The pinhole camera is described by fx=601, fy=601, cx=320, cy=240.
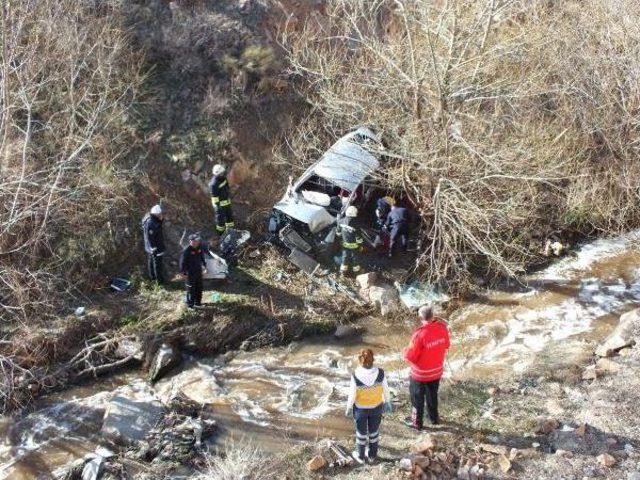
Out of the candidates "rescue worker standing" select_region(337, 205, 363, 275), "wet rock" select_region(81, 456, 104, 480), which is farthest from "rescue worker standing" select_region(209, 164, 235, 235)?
"wet rock" select_region(81, 456, 104, 480)

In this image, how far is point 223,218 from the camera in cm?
1065

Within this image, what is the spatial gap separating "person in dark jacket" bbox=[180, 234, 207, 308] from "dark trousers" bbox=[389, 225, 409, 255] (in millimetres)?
3337

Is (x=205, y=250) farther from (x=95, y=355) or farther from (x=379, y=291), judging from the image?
(x=379, y=291)

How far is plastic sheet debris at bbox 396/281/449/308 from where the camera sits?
10180 millimetres

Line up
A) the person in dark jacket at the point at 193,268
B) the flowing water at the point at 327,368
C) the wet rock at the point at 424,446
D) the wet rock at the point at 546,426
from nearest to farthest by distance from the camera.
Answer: the wet rock at the point at 424,446
the wet rock at the point at 546,426
the flowing water at the point at 327,368
the person in dark jacket at the point at 193,268

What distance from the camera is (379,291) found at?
10156 mm

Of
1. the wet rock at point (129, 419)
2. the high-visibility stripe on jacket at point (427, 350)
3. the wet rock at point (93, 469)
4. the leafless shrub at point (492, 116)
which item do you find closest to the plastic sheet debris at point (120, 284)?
the wet rock at point (129, 419)

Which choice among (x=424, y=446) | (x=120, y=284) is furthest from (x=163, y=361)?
(x=424, y=446)

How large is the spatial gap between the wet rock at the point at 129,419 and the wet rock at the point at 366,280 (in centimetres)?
397

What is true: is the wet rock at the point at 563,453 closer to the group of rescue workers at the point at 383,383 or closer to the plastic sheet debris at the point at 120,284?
the group of rescue workers at the point at 383,383

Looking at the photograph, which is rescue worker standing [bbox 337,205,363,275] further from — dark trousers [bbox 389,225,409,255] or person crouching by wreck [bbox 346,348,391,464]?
person crouching by wreck [bbox 346,348,391,464]

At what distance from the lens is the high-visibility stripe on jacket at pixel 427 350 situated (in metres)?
6.43

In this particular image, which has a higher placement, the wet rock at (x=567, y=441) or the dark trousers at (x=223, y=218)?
the dark trousers at (x=223, y=218)

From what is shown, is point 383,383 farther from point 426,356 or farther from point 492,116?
point 492,116
